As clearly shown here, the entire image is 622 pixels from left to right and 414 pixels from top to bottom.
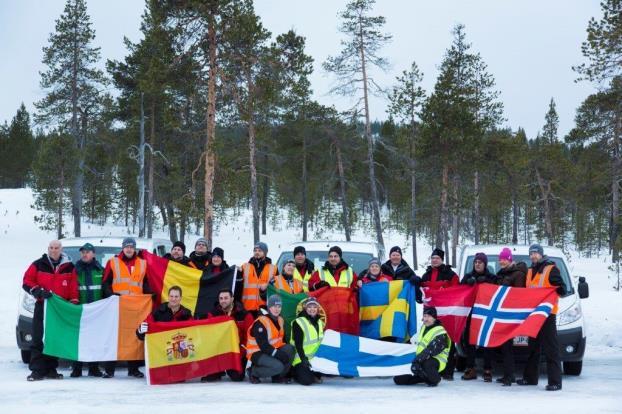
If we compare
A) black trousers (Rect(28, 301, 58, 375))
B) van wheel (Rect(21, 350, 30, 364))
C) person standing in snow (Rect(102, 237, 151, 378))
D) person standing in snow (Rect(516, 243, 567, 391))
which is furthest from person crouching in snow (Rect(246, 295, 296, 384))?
van wheel (Rect(21, 350, 30, 364))

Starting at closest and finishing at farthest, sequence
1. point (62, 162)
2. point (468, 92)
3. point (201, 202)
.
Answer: point (201, 202) < point (468, 92) < point (62, 162)

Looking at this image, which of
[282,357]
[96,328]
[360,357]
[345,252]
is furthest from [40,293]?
[345,252]

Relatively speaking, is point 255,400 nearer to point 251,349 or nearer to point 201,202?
point 251,349

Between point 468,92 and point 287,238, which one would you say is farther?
point 287,238

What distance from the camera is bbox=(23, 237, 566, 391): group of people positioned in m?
10.5

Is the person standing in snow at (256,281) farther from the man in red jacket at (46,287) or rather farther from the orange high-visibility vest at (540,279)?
the orange high-visibility vest at (540,279)

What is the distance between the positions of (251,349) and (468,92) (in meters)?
32.1

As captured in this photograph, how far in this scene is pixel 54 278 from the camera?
11258mm

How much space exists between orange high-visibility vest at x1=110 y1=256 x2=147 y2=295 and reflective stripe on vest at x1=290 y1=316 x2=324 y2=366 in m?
2.74

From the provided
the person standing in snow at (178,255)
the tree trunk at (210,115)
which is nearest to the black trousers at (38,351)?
the person standing in snow at (178,255)

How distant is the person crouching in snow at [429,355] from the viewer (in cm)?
1041

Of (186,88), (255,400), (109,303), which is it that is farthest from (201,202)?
(255,400)

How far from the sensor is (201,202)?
3253cm

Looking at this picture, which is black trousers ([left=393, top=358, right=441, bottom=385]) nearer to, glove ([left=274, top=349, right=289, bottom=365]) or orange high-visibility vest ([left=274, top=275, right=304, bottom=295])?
glove ([left=274, top=349, right=289, bottom=365])
